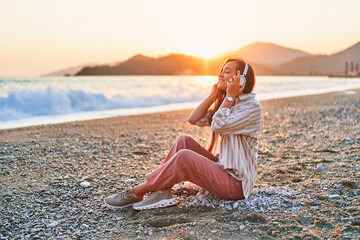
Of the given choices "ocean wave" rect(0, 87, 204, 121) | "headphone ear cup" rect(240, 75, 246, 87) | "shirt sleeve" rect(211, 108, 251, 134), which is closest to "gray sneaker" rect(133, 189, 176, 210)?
"shirt sleeve" rect(211, 108, 251, 134)

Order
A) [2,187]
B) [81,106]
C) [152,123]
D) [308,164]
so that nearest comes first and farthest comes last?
[2,187]
[308,164]
[152,123]
[81,106]

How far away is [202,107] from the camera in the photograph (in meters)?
3.62

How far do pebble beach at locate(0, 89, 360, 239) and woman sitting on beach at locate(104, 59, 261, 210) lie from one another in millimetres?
174

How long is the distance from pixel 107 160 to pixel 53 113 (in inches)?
418

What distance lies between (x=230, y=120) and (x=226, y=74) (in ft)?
1.76

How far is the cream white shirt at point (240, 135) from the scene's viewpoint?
3.10 m

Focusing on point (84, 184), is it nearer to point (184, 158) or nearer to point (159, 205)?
point (159, 205)

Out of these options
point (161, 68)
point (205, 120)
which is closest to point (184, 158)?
point (205, 120)

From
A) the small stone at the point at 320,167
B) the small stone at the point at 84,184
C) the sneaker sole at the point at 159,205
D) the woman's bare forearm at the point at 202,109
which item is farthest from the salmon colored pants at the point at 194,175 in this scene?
the small stone at the point at 320,167

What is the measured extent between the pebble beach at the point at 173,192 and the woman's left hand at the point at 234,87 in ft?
3.90

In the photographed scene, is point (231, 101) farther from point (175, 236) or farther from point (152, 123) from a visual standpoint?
point (152, 123)

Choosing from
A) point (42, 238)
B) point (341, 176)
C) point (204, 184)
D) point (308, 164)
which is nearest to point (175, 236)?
point (204, 184)

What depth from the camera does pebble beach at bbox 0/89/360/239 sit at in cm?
292

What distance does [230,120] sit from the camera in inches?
121
